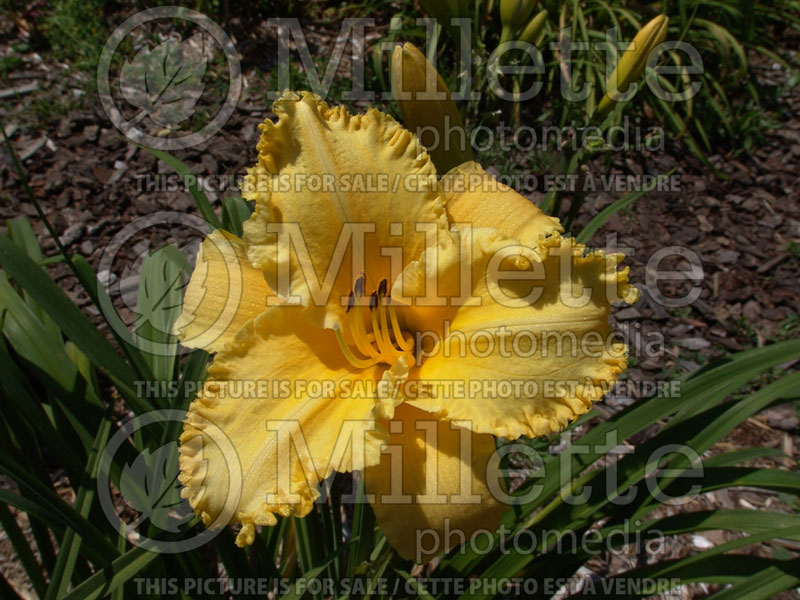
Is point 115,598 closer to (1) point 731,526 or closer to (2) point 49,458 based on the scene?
(2) point 49,458

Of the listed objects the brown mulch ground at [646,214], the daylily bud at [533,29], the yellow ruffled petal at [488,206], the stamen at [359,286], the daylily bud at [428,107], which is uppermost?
the daylily bud at [533,29]

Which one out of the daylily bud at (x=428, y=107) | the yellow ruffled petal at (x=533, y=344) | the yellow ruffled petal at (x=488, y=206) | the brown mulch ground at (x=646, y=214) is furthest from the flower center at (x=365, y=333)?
the brown mulch ground at (x=646, y=214)

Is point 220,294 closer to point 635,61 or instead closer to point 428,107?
point 428,107

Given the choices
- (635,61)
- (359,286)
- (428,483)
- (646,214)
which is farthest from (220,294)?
(646,214)

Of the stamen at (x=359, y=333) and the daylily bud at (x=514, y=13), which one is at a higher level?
the daylily bud at (x=514, y=13)

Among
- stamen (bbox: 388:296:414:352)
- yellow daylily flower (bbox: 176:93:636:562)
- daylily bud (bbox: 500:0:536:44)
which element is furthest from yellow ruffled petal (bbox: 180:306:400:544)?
daylily bud (bbox: 500:0:536:44)

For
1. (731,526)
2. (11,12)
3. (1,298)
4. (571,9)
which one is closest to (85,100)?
(11,12)

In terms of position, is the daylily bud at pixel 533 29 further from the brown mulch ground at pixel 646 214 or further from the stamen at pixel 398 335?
the brown mulch ground at pixel 646 214
